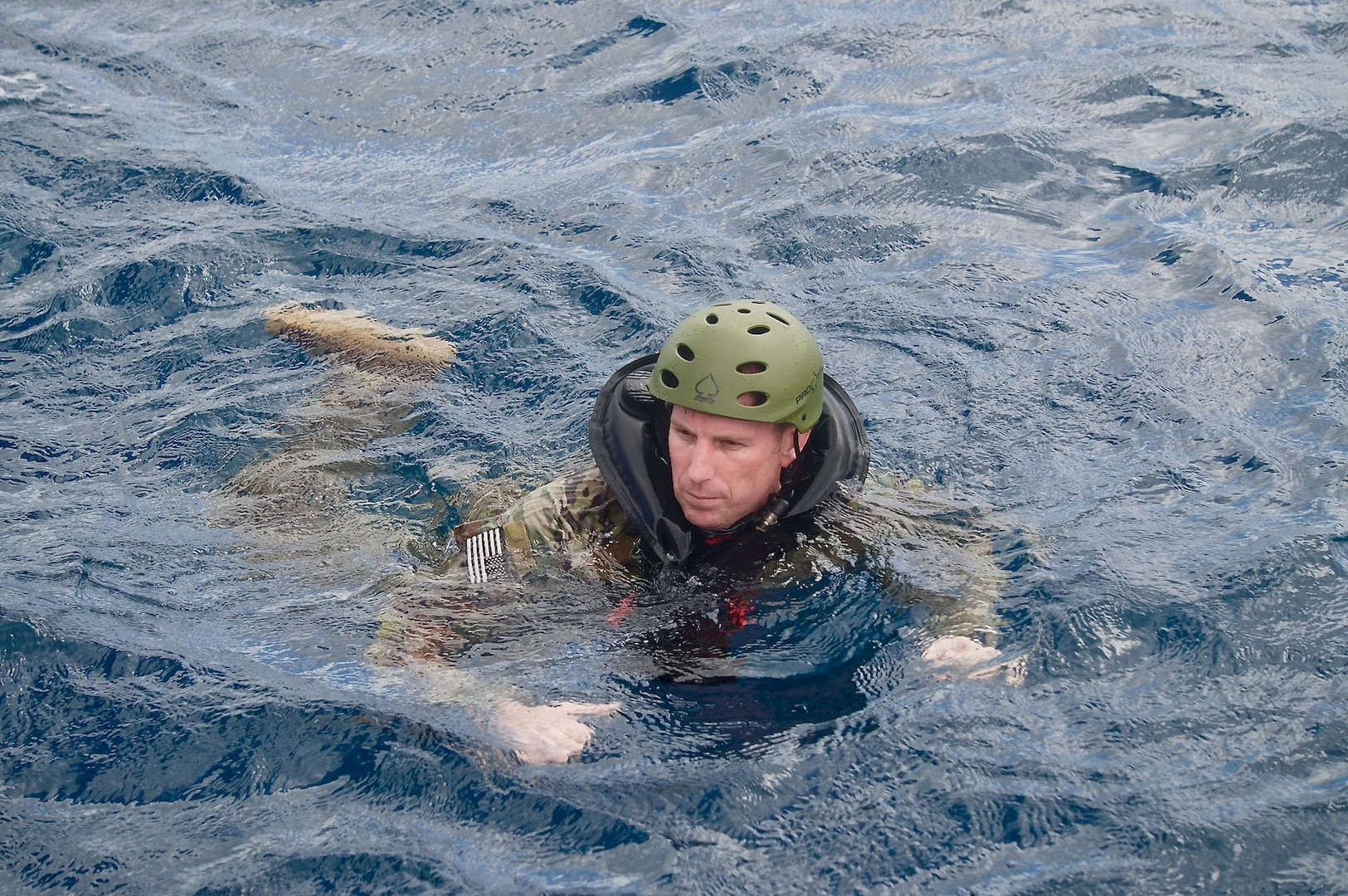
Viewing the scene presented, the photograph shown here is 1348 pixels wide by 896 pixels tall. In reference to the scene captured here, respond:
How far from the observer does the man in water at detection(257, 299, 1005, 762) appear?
5.51 metres

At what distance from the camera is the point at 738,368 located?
5.50 metres

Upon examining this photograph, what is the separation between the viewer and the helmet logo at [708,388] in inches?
215

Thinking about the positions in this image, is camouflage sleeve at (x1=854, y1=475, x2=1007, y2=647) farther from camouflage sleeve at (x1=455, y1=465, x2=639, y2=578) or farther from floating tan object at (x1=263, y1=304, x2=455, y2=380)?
floating tan object at (x1=263, y1=304, x2=455, y2=380)

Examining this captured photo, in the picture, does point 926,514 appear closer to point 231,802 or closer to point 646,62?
point 231,802

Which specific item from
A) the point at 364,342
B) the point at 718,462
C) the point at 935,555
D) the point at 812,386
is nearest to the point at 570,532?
the point at 718,462

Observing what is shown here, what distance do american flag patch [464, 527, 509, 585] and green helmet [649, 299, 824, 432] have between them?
45.0 inches

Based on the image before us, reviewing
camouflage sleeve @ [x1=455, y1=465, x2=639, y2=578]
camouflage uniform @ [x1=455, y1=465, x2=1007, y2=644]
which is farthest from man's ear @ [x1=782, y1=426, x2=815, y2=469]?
camouflage sleeve @ [x1=455, y1=465, x2=639, y2=578]

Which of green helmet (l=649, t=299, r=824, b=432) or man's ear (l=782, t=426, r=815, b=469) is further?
man's ear (l=782, t=426, r=815, b=469)

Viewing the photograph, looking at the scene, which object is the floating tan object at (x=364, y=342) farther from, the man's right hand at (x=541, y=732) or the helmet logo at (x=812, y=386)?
the man's right hand at (x=541, y=732)

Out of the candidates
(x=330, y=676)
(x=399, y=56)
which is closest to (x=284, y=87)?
(x=399, y=56)

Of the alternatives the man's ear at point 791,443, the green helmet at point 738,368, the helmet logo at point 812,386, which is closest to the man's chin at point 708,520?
the man's ear at point 791,443

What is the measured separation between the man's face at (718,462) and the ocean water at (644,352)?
0.67m

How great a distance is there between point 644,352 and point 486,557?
3112 mm

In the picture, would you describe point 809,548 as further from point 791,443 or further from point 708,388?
point 708,388
